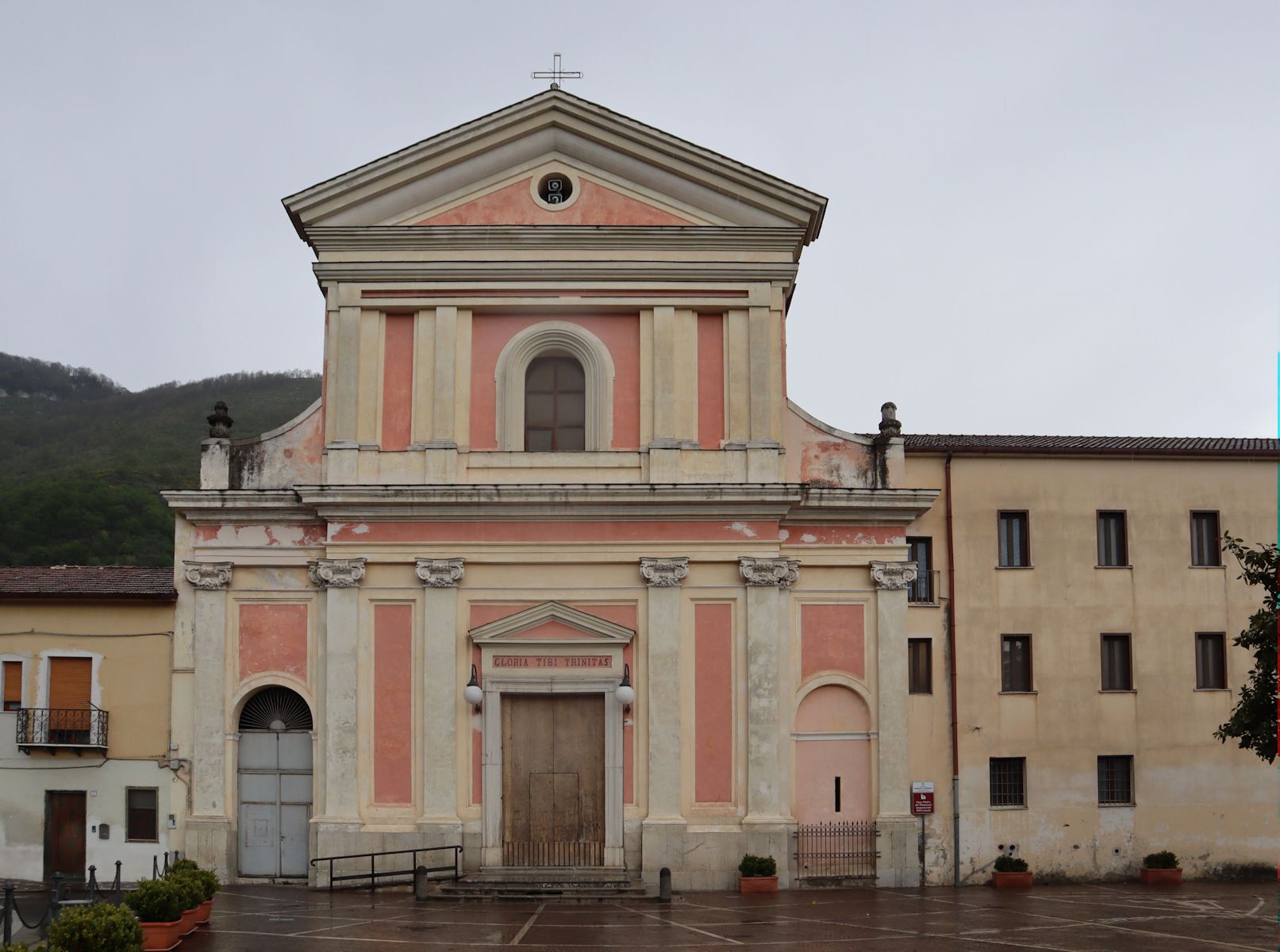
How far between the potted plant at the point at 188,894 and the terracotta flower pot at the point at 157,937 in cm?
50

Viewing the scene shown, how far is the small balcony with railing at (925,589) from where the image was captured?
26688 millimetres

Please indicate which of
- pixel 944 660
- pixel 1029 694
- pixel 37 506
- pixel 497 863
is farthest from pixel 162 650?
pixel 37 506

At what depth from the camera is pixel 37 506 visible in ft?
163

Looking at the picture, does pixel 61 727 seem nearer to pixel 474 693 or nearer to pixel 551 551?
pixel 474 693

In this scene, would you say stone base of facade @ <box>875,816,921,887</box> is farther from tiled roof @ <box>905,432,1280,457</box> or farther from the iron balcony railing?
the iron balcony railing

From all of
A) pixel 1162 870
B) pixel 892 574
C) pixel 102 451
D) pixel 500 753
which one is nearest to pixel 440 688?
pixel 500 753

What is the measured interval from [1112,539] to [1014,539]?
1952mm

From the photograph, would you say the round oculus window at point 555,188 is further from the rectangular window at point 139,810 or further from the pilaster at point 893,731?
the rectangular window at point 139,810

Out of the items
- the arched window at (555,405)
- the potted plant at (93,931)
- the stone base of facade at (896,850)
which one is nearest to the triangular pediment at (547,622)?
the arched window at (555,405)

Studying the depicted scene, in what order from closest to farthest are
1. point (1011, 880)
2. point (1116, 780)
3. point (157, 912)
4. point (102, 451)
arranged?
point (157, 912)
point (1011, 880)
point (1116, 780)
point (102, 451)

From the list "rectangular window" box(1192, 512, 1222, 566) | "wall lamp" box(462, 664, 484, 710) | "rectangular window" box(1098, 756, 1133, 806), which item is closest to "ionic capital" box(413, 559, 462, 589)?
"wall lamp" box(462, 664, 484, 710)

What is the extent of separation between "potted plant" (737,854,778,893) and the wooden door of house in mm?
11567

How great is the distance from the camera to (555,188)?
2502 centimetres

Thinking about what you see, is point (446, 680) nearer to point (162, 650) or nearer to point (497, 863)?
point (497, 863)
